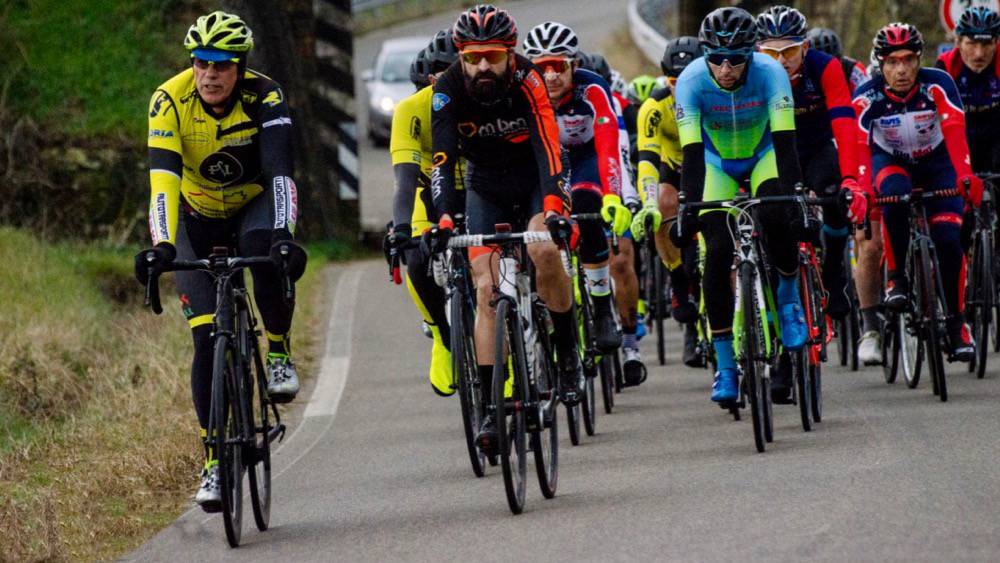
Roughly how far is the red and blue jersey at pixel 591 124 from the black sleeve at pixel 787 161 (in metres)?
1.02

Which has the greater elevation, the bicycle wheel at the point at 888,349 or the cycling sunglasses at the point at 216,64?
the cycling sunglasses at the point at 216,64

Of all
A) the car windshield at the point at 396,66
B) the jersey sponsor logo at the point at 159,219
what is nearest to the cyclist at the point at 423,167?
the jersey sponsor logo at the point at 159,219

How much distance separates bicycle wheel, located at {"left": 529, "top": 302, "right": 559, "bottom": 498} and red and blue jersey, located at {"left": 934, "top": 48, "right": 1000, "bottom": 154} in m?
5.12

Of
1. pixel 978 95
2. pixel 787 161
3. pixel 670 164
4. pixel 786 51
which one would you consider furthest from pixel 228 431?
pixel 978 95

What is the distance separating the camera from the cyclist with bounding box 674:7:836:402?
10.4 metres

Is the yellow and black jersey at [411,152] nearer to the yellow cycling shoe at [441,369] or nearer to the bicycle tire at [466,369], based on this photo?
the bicycle tire at [466,369]

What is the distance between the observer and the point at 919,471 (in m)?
8.86

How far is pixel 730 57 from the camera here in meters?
10.4

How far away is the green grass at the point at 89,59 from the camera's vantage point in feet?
77.2

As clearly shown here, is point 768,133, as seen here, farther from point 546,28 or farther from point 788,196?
point 546,28

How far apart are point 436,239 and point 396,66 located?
30.4m

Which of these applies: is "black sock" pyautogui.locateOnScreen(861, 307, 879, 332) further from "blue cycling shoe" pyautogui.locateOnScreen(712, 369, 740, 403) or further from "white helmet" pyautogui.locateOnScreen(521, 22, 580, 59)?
"white helmet" pyautogui.locateOnScreen(521, 22, 580, 59)

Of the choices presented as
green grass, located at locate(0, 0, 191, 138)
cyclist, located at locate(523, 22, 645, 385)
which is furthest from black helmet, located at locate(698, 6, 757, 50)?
green grass, located at locate(0, 0, 191, 138)

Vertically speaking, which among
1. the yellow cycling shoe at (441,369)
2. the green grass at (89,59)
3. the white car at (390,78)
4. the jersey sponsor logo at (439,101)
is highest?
the white car at (390,78)
